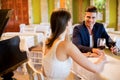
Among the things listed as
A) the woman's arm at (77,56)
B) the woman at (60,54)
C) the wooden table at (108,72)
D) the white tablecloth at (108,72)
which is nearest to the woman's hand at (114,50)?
the wooden table at (108,72)

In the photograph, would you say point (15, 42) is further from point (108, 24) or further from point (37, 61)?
point (108, 24)

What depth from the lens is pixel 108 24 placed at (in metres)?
6.20

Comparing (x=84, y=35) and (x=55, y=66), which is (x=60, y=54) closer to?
(x=55, y=66)

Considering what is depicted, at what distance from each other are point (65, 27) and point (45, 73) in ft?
1.25

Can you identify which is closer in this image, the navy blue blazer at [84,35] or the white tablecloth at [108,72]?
the white tablecloth at [108,72]

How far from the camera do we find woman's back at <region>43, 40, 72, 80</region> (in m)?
1.67

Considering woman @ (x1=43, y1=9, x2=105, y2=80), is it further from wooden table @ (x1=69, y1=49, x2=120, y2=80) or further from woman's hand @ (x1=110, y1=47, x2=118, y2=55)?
woman's hand @ (x1=110, y1=47, x2=118, y2=55)

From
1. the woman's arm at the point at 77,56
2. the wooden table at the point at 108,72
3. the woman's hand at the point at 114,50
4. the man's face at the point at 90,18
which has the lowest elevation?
the wooden table at the point at 108,72

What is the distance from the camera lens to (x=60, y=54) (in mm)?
1655

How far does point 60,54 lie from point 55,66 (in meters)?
0.10

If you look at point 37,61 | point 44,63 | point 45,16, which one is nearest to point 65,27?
point 44,63

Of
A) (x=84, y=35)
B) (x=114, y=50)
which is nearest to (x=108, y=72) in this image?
(x=114, y=50)

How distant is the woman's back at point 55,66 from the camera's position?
1.67 meters

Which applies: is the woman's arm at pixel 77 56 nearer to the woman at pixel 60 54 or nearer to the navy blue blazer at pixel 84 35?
the woman at pixel 60 54
